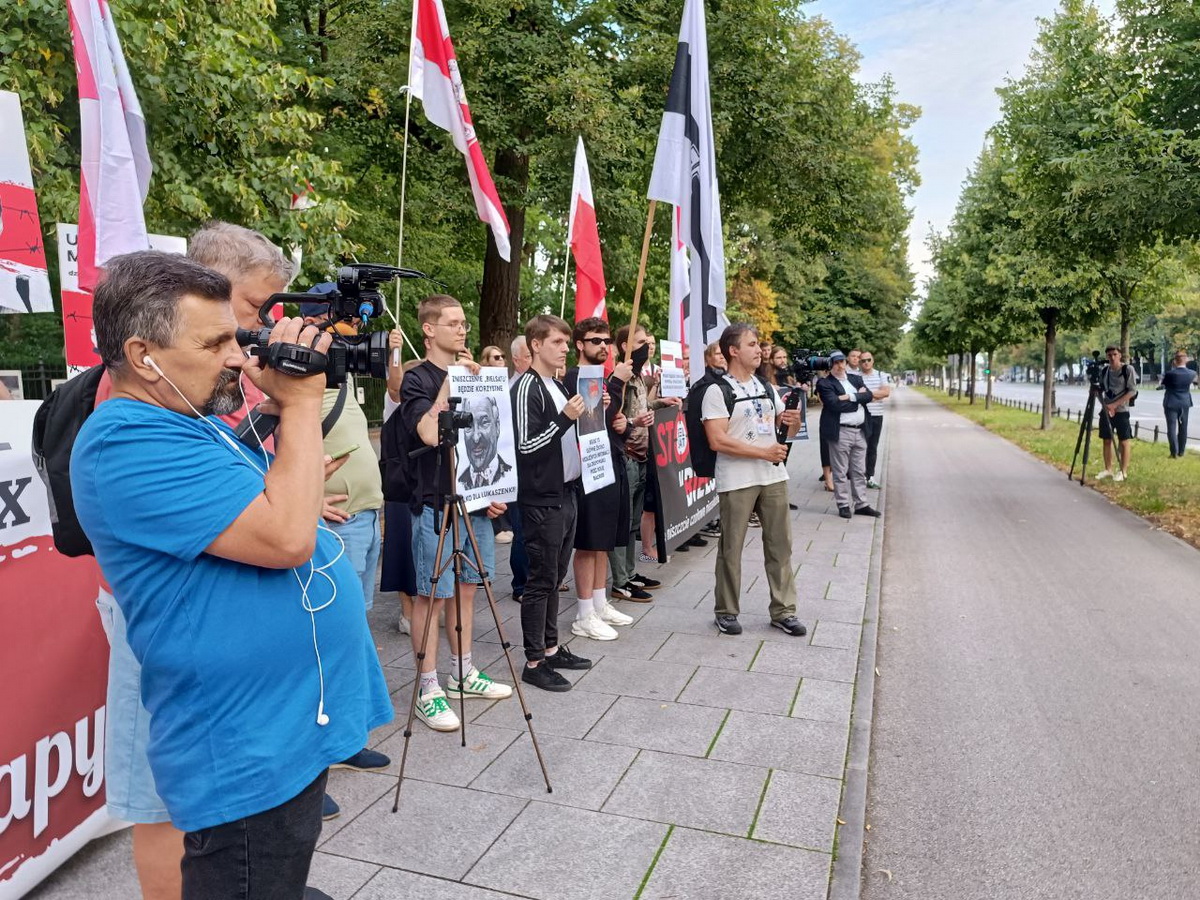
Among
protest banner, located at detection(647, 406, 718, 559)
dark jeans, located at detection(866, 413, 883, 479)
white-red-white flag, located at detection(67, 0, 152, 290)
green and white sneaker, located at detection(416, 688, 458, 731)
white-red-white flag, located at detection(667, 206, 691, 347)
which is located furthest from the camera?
dark jeans, located at detection(866, 413, 883, 479)

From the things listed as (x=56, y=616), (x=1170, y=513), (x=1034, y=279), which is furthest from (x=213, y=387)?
(x=1034, y=279)

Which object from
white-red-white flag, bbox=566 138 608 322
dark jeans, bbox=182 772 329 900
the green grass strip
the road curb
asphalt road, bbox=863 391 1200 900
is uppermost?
white-red-white flag, bbox=566 138 608 322

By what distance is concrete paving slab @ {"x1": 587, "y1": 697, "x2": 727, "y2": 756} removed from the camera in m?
4.09

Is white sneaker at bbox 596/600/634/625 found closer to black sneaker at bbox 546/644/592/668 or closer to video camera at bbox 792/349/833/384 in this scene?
black sneaker at bbox 546/644/592/668

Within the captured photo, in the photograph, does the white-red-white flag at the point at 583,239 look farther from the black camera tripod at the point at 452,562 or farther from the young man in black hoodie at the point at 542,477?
the black camera tripod at the point at 452,562

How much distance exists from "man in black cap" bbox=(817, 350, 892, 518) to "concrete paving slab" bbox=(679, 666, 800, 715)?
6.00 meters

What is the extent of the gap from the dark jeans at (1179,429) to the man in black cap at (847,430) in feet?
25.5

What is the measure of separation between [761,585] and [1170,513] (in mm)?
6509

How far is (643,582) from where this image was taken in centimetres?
714

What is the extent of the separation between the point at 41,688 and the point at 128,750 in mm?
927

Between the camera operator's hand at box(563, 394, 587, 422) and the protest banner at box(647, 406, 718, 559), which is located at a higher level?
the camera operator's hand at box(563, 394, 587, 422)

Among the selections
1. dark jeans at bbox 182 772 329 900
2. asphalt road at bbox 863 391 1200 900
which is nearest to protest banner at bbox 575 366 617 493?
asphalt road at bbox 863 391 1200 900

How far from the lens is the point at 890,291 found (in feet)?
138

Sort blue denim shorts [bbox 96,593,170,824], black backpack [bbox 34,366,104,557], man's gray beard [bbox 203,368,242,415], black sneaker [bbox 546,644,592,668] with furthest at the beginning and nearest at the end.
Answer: black sneaker [bbox 546,644,592,668] → black backpack [bbox 34,366,104,557] → blue denim shorts [bbox 96,593,170,824] → man's gray beard [bbox 203,368,242,415]
